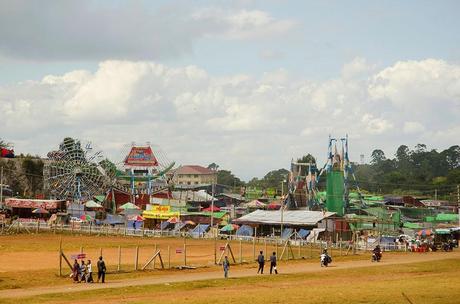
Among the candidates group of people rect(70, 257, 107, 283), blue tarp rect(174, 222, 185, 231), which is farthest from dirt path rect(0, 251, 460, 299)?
blue tarp rect(174, 222, 185, 231)

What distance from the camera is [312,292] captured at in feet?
133

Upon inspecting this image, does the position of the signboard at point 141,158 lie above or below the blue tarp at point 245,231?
above

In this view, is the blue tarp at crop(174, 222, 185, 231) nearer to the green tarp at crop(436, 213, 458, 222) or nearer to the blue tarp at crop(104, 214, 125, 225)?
the blue tarp at crop(104, 214, 125, 225)

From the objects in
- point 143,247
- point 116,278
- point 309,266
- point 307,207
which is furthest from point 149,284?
point 307,207

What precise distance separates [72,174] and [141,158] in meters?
17.3

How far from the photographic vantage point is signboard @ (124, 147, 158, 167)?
159 metres

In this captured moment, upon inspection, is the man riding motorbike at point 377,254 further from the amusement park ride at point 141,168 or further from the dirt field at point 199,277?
the amusement park ride at point 141,168

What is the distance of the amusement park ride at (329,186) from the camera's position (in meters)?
122

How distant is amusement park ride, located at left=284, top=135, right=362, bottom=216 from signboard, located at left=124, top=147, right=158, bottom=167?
3361cm

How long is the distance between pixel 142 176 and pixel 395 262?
9571 centimetres

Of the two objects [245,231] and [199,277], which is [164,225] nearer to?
[245,231]

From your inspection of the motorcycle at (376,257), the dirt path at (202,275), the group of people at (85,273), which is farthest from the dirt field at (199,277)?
the motorcycle at (376,257)

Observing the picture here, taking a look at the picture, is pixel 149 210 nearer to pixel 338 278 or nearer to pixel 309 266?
pixel 309 266

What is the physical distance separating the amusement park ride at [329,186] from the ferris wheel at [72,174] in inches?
1623
